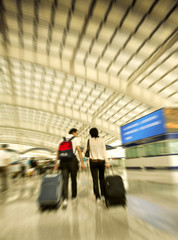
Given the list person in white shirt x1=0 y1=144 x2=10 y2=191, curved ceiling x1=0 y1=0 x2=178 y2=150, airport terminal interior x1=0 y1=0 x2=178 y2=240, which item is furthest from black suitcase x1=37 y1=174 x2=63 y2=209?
curved ceiling x1=0 y1=0 x2=178 y2=150

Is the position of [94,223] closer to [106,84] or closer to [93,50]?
[93,50]

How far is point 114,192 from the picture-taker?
3.17 metres

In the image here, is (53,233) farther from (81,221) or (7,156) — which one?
(7,156)

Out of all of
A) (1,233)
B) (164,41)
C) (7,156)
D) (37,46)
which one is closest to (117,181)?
(1,233)

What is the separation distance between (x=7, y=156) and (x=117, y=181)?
4016 mm

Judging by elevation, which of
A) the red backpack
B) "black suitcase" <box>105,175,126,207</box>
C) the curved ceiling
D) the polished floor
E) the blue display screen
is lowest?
the polished floor

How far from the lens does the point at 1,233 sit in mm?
2248

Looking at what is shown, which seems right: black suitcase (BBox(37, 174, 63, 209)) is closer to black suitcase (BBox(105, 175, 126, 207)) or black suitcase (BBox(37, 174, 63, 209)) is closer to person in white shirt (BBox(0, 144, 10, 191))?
black suitcase (BBox(105, 175, 126, 207))

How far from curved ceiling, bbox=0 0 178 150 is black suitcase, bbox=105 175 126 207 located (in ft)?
35.6

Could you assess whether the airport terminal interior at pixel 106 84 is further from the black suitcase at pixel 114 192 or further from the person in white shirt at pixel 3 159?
the person in white shirt at pixel 3 159

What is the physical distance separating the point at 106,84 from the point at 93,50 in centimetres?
389

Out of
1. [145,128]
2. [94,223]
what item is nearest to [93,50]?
[145,128]

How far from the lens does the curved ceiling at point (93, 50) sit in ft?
37.8

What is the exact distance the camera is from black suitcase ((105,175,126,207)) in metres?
3.18
